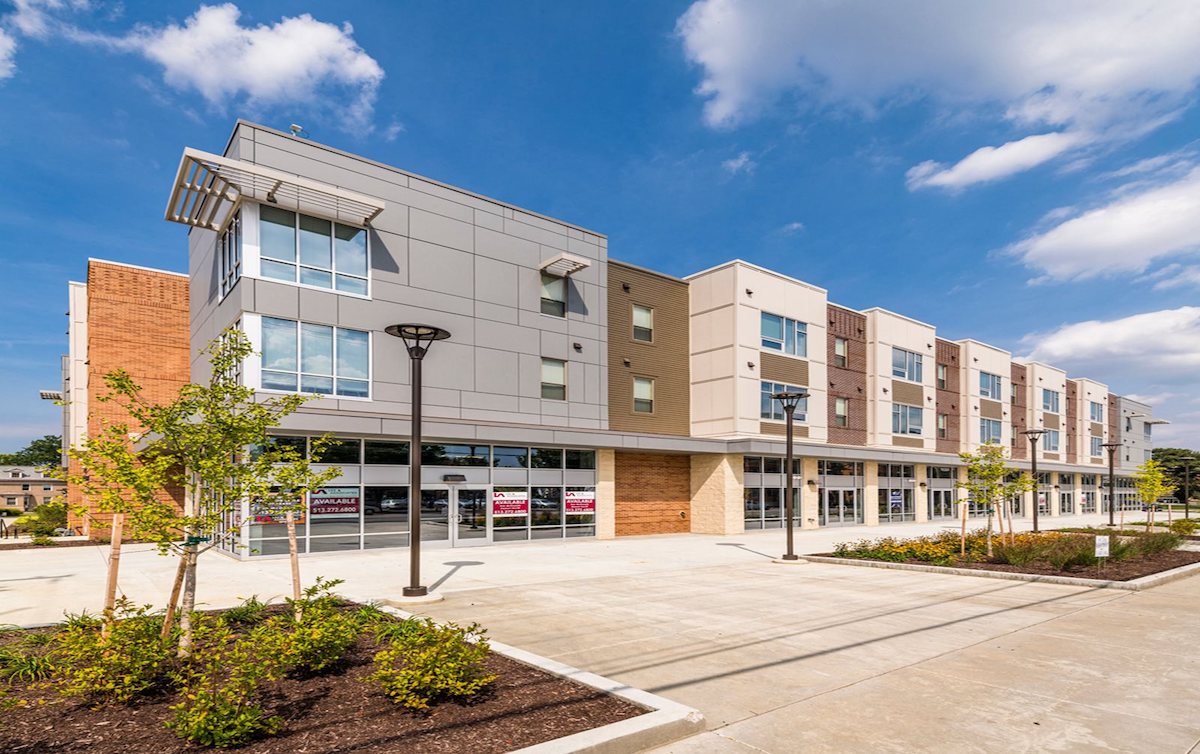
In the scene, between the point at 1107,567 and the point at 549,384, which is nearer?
the point at 1107,567

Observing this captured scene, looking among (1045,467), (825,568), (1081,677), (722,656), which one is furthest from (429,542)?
(1045,467)

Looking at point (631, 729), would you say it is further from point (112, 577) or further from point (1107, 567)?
point (1107, 567)

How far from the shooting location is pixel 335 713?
581cm

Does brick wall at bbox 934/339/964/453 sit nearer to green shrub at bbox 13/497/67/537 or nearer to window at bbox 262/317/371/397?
window at bbox 262/317/371/397

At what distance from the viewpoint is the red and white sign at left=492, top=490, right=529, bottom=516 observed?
23205 mm

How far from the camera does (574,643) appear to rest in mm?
8820

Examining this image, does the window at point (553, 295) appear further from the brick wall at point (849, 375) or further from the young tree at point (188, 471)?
the young tree at point (188, 471)

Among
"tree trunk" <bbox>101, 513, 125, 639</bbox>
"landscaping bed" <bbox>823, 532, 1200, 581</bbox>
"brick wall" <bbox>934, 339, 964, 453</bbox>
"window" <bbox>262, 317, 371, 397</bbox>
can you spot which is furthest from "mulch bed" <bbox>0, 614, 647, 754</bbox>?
"brick wall" <bbox>934, 339, 964, 453</bbox>

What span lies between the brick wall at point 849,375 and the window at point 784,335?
2310 mm

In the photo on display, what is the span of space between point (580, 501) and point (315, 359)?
36.1ft

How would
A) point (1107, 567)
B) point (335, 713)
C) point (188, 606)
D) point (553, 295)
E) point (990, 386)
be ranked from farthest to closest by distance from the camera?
point (990, 386)
point (553, 295)
point (1107, 567)
point (188, 606)
point (335, 713)

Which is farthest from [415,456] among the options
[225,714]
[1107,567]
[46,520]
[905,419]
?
[905,419]

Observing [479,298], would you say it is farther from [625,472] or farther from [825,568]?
[825,568]

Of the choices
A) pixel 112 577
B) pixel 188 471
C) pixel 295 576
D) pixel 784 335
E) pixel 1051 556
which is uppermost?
pixel 784 335
